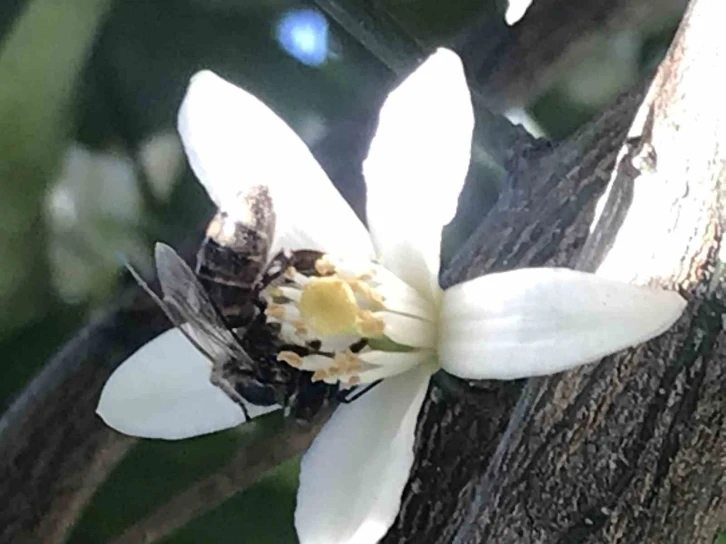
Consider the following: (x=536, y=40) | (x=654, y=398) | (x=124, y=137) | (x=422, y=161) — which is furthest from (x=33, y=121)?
(x=654, y=398)

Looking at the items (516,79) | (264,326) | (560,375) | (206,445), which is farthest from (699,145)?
(206,445)

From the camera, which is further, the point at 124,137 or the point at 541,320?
the point at 124,137

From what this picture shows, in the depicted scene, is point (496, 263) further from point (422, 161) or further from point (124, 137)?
point (124, 137)

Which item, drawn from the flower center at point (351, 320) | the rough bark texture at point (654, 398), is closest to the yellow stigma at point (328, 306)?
the flower center at point (351, 320)

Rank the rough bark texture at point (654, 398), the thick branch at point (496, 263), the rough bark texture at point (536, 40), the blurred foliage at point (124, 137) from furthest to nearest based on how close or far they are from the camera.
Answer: the blurred foliage at point (124, 137) < the rough bark texture at point (536, 40) < the thick branch at point (496, 263) < the rough bark texture at point (654, 398)

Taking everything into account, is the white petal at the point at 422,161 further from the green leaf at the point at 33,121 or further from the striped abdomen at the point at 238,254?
the green leaf at the point at 33,121

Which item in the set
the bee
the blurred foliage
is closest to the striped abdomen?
the bee

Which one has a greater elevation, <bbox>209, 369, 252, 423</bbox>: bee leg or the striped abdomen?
the striped abdomen

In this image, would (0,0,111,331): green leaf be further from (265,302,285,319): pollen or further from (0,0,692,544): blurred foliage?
(265,302,285,319): pollen
